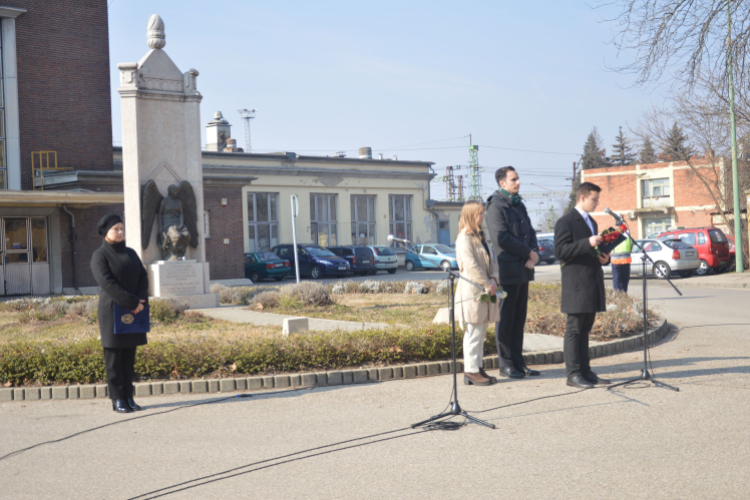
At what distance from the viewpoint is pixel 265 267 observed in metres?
34.6

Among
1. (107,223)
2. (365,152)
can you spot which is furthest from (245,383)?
(365,152)

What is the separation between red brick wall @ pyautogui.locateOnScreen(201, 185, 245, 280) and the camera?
105ft

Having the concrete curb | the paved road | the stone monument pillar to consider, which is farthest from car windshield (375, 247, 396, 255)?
the paved road

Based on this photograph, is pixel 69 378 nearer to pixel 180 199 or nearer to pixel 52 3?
pixel 180 199

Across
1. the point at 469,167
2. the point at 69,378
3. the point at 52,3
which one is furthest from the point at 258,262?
the point at 469,167

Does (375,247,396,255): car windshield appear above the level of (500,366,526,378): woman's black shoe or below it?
above

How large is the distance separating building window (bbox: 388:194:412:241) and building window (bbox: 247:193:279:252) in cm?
832

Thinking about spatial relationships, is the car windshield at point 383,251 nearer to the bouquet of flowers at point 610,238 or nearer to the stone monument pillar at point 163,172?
the stone monument pillar at point 163,172

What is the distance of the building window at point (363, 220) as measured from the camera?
1896 inches

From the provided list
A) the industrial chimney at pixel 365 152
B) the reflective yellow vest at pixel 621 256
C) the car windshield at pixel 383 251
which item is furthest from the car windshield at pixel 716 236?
the industrial chimney at pixel 365 152

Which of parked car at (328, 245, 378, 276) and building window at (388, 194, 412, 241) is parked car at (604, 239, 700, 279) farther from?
building window at (388, 194, 412, 241)

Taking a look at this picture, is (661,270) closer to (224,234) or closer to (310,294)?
(310,294)

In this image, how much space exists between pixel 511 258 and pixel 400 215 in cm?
4225

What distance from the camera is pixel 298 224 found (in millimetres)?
44969
